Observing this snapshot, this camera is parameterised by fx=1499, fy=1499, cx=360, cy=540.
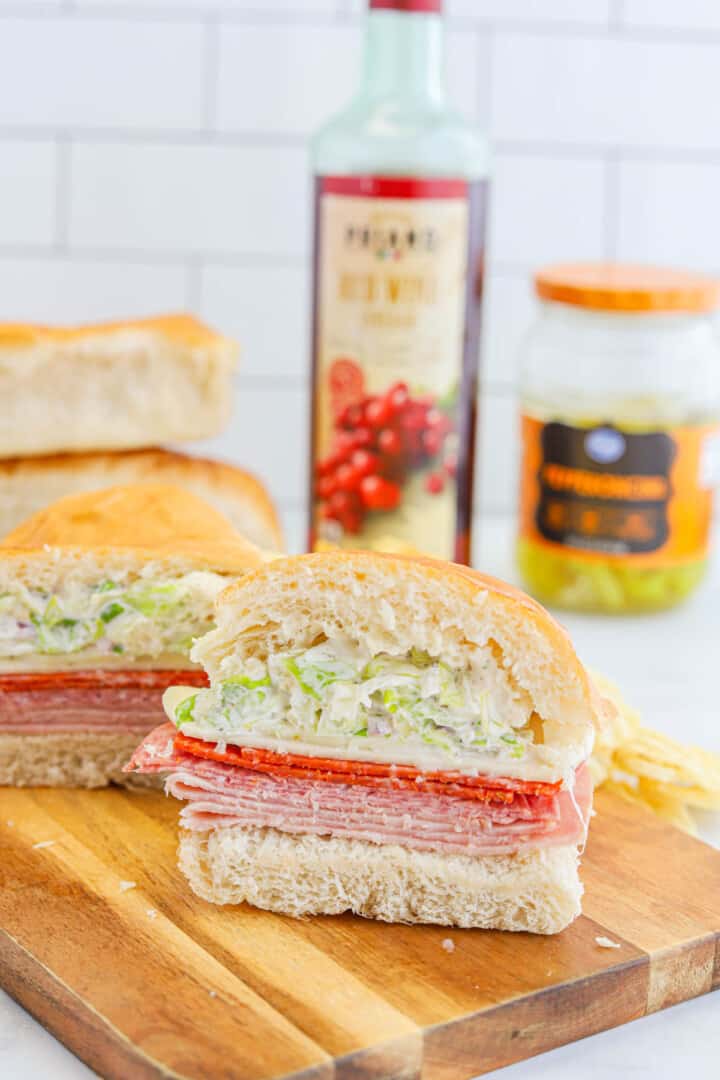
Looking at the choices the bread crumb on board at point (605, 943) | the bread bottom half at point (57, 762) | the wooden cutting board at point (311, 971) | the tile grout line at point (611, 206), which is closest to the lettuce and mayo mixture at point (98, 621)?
the bread bottom half at point (57, 762)

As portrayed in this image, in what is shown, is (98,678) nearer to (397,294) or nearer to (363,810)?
(363,810)

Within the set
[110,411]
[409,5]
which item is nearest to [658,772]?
[110,411]

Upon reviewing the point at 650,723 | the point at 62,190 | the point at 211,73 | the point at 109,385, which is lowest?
the point at 650,723

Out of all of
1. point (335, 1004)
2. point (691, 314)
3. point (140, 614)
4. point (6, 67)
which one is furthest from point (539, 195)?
point (335, 1004)

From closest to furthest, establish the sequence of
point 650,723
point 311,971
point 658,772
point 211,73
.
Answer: point 311,971 → point 658,772 → point 650,723 → point 211,73

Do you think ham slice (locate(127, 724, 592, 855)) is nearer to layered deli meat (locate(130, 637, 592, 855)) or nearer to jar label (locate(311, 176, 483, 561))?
layered deli meat (locate(130, 637, 592, 855))

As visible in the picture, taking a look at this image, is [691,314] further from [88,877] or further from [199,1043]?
[199,1043]

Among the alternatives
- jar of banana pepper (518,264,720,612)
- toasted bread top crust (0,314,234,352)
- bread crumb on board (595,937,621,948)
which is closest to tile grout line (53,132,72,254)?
toasted bread top crust (0,314,234,352)
